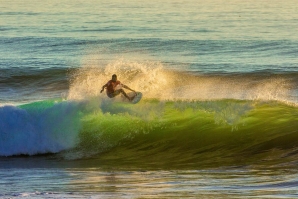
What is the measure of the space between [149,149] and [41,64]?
17.4m

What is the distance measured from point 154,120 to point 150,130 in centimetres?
48

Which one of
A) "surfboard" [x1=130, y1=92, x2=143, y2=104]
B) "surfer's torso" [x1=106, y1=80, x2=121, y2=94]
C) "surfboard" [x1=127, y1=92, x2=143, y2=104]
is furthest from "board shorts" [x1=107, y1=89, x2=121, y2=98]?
"surfboard" [x1=130, y1=92, x2=143, y2=104]

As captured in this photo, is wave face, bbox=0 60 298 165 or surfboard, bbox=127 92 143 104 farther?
surfboard, bbox=127 92 143 104

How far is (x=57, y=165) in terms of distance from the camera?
16.5 metres

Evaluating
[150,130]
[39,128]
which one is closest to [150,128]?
[150,130]

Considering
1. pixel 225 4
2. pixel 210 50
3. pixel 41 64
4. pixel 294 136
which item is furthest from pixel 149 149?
pixel 225 4

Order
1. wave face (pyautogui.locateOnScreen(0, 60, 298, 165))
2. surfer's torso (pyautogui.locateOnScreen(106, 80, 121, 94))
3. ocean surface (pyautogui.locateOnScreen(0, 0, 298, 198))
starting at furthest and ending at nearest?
1. surfer's torso (pyautogui.locateOnScreen(106, 80, 121, 94))
2. wave face (pyautogui.locateOnScreen(0, 60, 298, 165))
3. ocean surface (pyautogui.locateOnScreen(0, 0, 298, 198))

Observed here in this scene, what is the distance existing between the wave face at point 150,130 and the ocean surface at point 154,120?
0.03 m

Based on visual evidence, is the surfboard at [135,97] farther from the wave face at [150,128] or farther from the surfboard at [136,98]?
the wave face at [150,128]

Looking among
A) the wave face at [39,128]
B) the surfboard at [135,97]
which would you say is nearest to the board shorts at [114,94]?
the surfboard at [135,97]

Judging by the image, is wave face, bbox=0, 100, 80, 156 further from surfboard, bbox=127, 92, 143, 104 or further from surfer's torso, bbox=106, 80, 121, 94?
surfboard, bbox=127, 92, 143, 104

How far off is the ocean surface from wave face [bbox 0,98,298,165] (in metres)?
0.03

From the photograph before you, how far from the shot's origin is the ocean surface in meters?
13.2

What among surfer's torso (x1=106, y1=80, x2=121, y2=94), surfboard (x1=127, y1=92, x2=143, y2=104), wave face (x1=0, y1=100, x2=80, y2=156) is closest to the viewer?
wave face (x1=0, y1=100, x2=80, y2=156)
